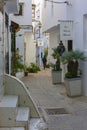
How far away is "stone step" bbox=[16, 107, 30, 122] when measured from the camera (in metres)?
8.99

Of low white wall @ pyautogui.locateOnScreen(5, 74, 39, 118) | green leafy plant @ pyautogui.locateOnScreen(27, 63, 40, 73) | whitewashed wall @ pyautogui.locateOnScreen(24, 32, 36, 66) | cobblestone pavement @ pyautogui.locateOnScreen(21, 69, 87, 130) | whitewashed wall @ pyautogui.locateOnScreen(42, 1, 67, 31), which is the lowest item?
cobblestone pavement @ pyautogui.locateOnScreen(21, 69, 87, 130)

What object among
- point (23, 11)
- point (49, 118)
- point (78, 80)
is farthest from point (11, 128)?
point (23, 11)

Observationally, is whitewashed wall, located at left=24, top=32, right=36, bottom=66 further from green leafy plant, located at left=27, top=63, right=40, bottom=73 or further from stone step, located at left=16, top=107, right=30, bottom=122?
stone step, located at left=16, top=107, right=30, bottom=122

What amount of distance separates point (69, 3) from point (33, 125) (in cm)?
1171

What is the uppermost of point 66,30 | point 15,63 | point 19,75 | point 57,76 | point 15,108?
point 66,30

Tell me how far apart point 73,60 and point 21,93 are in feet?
24.6

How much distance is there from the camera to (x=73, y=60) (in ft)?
57.6

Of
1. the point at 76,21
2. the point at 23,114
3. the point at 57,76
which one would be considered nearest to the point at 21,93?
the point at 23,114

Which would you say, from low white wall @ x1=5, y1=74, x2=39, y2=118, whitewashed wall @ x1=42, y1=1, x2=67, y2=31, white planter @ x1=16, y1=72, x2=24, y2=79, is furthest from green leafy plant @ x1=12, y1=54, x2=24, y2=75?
low white wall @ x1=5, y1=74, x2=39, y2=118

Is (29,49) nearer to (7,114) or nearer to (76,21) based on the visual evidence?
(76,21)

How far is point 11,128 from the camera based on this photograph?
28.6 ft

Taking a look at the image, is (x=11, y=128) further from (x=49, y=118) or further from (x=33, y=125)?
(x=49, y=118)

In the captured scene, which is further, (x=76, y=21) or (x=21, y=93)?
(x=76, y=21)

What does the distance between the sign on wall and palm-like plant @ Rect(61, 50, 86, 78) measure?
1.56 meters
